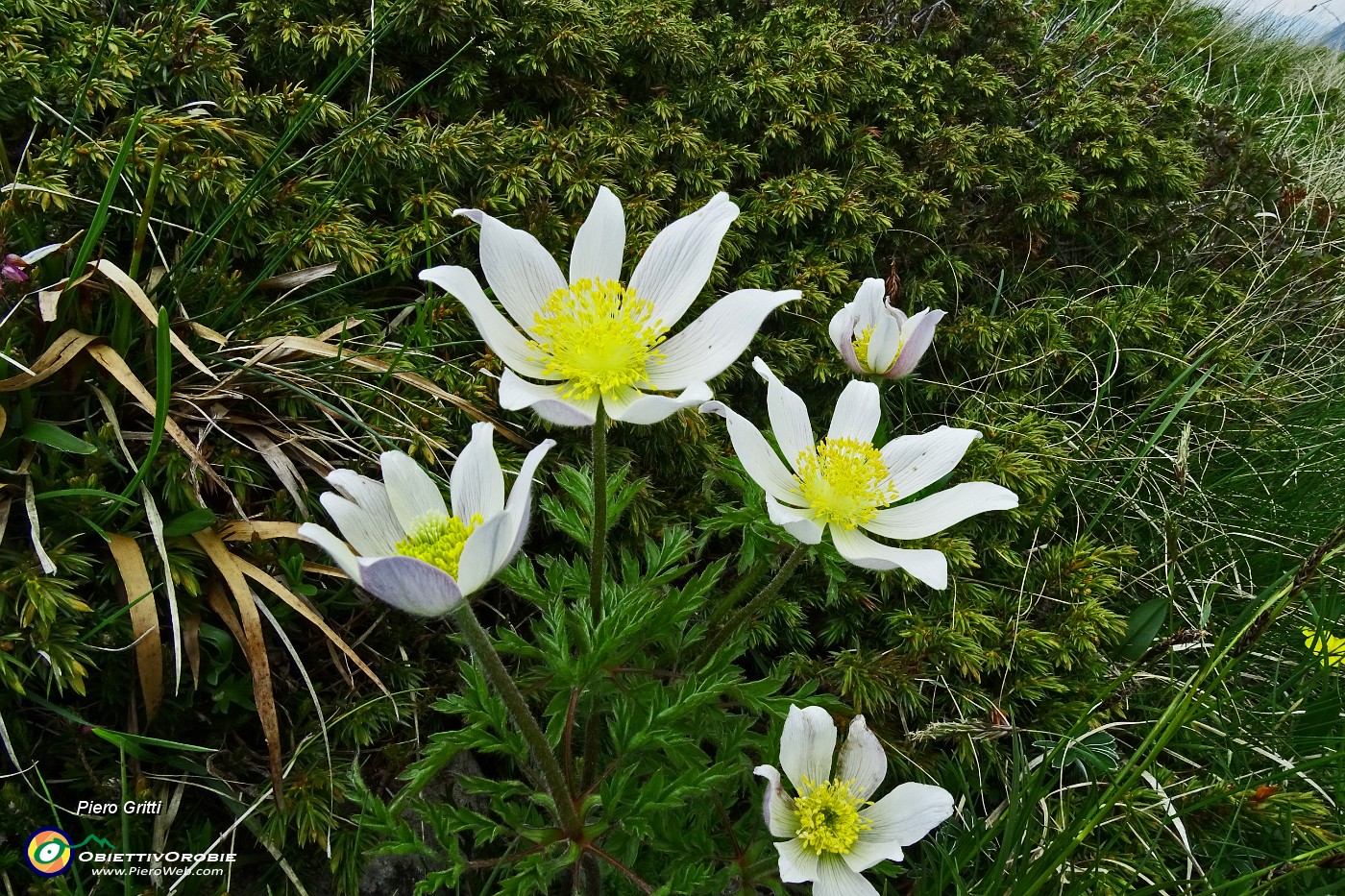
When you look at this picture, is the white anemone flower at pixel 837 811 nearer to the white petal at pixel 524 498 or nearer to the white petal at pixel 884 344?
the white petal at pixel 524 498

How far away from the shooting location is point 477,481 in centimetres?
140

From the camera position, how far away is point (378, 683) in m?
1.75

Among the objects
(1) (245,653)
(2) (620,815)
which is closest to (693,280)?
(2) (620,815)

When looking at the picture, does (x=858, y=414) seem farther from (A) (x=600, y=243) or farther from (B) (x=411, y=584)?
(B) (x=411, y=584)

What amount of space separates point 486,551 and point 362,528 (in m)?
→ 0.34

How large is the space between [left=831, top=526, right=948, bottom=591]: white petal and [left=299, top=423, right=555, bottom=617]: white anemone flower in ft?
2.14

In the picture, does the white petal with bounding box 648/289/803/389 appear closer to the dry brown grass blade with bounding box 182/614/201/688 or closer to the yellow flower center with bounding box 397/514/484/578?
the yellow flower center with bounding box 397/514/484/578

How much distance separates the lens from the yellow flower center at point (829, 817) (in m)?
1.60

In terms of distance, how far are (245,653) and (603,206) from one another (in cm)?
116

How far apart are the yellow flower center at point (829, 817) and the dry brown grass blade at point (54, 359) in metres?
1.84

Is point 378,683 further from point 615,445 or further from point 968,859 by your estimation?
point 968,859

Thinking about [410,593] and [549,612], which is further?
[549,612]

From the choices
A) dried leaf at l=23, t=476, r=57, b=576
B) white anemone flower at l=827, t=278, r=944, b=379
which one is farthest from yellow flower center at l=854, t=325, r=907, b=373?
dried leaf at l=23, t=476, r=57, b=576

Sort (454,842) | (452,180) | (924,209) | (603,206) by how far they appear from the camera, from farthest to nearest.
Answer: (924,209)
(452,180)
(603,206)
(454,842)
